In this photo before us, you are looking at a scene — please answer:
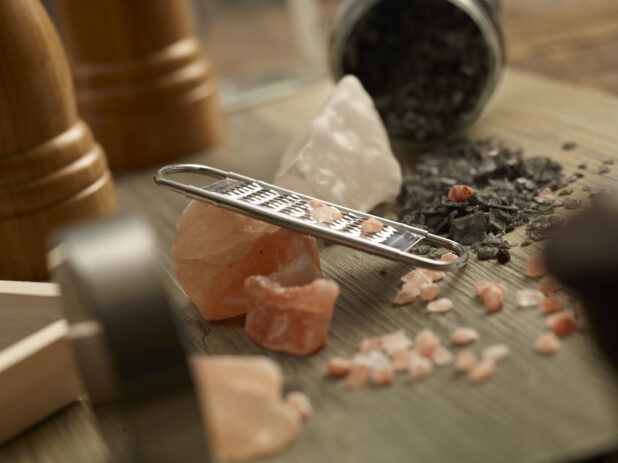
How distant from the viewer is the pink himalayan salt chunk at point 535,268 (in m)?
0.74

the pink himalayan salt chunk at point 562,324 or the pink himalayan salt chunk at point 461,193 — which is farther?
the pink himalayan salt chunk at point 461,193

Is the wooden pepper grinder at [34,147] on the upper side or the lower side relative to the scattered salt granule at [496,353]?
upper

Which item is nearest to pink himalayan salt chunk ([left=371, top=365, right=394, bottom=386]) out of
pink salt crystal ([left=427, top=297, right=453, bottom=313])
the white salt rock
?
pink salt crystal ([left=427, top=297, right=453, bottom=313])

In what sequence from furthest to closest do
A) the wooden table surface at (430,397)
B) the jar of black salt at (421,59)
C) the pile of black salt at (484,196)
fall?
1. the jar of black salt at (421,59)
2. the pile of black salt at (484,196)
3. the wooden table surface at (430,397)

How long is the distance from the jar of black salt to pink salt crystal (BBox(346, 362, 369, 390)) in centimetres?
61

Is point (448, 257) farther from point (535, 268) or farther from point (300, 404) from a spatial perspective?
point (300, 404)

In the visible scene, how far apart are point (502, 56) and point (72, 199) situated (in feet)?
2.29

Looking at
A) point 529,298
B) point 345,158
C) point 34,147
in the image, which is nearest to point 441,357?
point 529,298

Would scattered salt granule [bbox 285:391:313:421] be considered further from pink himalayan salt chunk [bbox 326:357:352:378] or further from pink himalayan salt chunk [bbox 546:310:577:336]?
pink himalayan salt chunk [bbox 546:310:577:336]

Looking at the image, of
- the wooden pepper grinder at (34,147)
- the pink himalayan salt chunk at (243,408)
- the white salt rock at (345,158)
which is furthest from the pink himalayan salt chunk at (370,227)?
the wooden pepper grinder at (34,147)


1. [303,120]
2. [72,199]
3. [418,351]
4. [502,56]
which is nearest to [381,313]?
[418,351]

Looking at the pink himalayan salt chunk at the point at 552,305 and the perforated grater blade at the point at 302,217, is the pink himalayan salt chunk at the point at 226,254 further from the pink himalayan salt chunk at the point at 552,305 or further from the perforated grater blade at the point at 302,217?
the pink himalayan salt chunk at the point at 552,305

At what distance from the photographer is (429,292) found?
2.41 feet

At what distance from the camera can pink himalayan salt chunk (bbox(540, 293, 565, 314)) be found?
68 cm
